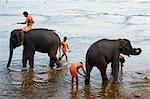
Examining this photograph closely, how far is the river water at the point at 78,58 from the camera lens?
1220 cm

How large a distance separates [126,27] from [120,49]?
1237cm

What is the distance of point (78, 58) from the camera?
54.5 feet

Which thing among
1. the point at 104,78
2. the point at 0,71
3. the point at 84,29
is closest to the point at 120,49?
the point at 104,78

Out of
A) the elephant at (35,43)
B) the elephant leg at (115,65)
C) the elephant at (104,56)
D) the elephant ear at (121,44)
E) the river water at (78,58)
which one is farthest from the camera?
the elephant at (35,43)

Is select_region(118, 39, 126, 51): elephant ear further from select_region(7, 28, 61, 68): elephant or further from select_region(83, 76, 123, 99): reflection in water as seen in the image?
select_region(7, 28, 61, 68): elephant

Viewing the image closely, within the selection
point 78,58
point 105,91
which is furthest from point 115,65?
point 78,58

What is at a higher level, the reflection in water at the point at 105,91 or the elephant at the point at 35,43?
the elephant at the point at 35,43

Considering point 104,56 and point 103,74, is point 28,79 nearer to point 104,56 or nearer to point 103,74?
point 103,74

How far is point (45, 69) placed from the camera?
14742mm

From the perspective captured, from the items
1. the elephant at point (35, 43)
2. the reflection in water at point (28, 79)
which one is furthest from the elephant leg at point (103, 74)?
the elephant at point (35, 43)

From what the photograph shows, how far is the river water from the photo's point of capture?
40.0 feet

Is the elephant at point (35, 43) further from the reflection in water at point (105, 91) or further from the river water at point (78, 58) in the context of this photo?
the reflection in water at point (105, 91)

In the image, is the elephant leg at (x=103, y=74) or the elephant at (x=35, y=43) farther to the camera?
the elephant at (x=35, y=43)

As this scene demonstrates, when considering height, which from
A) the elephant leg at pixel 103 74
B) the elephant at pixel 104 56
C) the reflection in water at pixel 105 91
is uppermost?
the elephant at pixel 104 56
